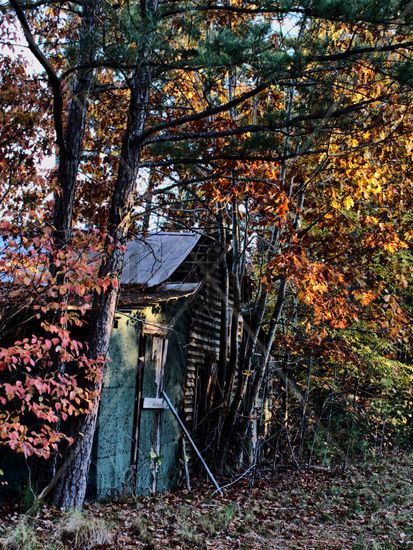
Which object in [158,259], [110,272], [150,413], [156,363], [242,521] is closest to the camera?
[110,272]

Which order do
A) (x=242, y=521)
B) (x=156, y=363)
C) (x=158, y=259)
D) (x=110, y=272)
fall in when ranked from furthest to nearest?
(x=158, y=259)
(x=156, y=363)
(x=242, y=521)
(x=110, y=272)

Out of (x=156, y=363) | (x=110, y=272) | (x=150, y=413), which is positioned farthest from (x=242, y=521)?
(x=110, y=272)

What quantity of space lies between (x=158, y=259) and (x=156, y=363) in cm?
301

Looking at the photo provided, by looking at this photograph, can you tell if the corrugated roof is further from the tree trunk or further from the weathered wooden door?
the tree trunk

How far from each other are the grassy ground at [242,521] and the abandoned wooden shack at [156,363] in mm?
644

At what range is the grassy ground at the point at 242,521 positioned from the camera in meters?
7.58

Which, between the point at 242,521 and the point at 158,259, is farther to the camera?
the point at 158,259

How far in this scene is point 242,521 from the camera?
9609 mm

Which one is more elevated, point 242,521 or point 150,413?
point 150,413

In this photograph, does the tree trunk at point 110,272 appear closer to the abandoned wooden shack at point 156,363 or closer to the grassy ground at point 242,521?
the grassy ground at point 242,521

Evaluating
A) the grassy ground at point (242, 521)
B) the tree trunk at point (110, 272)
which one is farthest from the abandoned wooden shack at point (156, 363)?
the tree trunk at point (110, 272)

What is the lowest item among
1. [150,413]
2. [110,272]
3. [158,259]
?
[150,413]

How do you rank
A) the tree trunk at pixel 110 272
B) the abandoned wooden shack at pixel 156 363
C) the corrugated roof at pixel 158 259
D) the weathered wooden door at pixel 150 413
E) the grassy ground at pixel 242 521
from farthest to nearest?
the corrugated roof at pixel 158 259
the weathered wooden door at pixel 150 413
the abandoned wooden shack at pixel 156 363
the tree trunk at pixel 110 272
the grassy ground at pixel 242 521

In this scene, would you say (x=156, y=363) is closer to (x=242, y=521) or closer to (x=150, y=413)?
(x=150, y=413)
